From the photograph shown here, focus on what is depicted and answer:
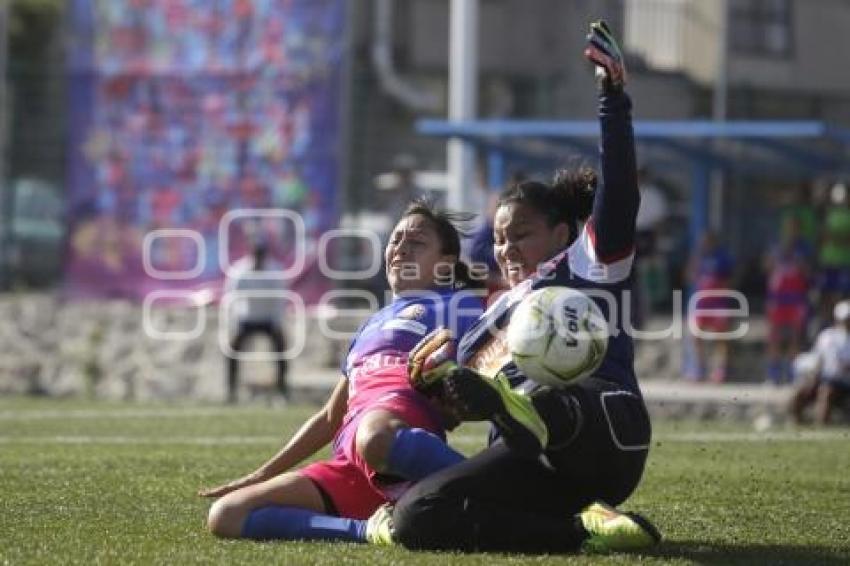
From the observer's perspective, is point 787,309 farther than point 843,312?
Yes

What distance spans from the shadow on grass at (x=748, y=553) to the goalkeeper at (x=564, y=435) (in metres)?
0.15

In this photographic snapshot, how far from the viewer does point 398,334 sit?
24.3 ft

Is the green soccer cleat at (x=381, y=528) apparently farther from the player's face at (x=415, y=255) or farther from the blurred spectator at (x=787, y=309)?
the blurred spectator at (x=787, y=309)

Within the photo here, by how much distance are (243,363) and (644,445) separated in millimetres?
13851

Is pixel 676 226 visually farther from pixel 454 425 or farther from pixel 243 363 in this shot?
pixel 454 425

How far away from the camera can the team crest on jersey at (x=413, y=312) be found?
7.42 meters

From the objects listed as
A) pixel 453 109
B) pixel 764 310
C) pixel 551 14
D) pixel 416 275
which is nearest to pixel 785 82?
pixel 551 14

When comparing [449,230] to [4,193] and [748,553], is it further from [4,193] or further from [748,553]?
[4,193]

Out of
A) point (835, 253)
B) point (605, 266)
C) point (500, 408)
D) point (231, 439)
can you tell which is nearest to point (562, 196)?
point (605, 266)

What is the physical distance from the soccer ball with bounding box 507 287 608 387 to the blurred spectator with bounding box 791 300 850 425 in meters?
10.2

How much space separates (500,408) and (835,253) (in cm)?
1317

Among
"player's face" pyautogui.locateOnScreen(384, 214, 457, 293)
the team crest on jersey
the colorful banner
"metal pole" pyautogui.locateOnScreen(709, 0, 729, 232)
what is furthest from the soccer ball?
"metal pole" pyautogui.locateOnScreen(709, 0, 729, 232)

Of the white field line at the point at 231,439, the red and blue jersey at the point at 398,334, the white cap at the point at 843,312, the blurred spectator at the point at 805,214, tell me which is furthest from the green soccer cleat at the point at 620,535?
the blurred spectator at the point at 805,214

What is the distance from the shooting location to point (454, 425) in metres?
7.34
